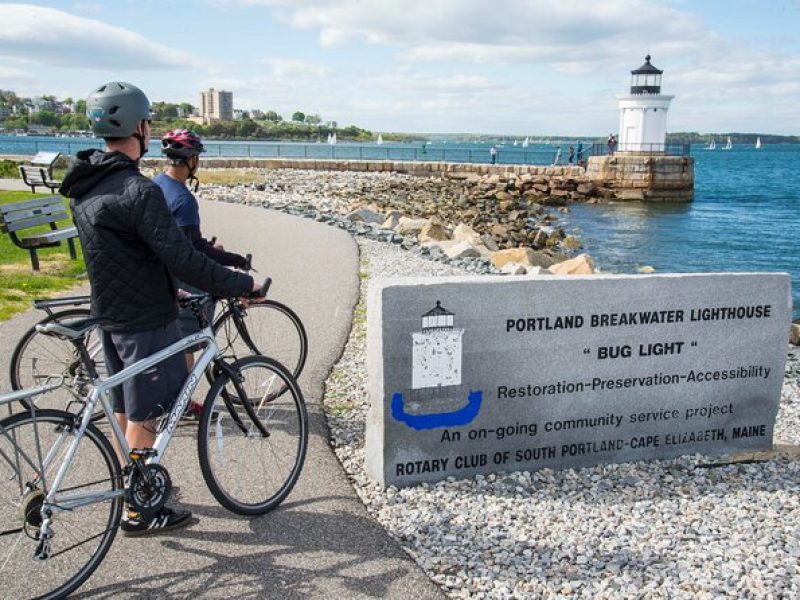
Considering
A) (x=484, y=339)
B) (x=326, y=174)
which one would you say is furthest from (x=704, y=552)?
(x=326, y=174)

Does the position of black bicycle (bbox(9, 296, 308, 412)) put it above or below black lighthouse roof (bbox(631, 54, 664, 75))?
below

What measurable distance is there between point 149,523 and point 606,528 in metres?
2.56

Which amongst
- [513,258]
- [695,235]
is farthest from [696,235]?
[513,258]

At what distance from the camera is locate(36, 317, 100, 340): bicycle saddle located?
3553 mm

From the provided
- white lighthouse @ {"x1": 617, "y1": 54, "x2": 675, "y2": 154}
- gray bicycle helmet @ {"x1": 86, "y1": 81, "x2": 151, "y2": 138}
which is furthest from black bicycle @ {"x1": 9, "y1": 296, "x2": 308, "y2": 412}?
white lighthouse @ {"x1": 617, "y1": 54, "x2": 675, "y2": 154}

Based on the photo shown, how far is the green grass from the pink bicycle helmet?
4571 mm

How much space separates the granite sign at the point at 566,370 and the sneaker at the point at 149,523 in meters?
1.38

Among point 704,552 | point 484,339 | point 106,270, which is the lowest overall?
point 704,552

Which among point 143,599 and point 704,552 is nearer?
point 143,599

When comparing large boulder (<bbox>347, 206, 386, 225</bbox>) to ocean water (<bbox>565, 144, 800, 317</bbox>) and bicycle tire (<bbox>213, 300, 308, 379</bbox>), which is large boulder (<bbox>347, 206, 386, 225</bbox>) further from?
bicycle tire (<bbox>213, 300, 308, 379</bbox>)

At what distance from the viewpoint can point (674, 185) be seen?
53.8 m

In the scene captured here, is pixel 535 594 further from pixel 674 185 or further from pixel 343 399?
pixel 674 185

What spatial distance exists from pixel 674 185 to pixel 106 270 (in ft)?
179

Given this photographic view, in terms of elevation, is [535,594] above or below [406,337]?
below
